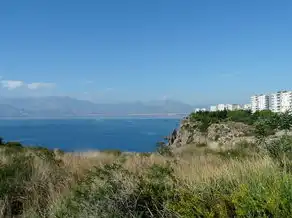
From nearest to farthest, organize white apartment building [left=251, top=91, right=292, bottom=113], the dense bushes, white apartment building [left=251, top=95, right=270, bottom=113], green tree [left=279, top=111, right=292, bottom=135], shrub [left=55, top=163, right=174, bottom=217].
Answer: shrub [left=55, top=163, right=174, bottom=217] < the dense bushes < green tree [left=279, top=111, right=292, bottom=135] < white apartment building [left=251, top=91, right=292, bottom=113] < white apartment building [left=251, top=95, right=270, bottom=113]

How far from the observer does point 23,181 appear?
7770 millimetres

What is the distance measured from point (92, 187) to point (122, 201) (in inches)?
30.0

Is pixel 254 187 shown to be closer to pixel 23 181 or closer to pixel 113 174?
pixel 113 174

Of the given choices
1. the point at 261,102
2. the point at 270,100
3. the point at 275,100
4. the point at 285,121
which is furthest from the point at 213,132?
the point at 261,102

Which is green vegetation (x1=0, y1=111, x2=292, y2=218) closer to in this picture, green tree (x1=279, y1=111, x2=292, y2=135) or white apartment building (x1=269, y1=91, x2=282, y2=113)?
green tree (x1=279, y1=111, x2=292, y2=135)

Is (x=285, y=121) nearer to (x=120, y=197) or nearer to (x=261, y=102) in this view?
(x=120, y=197)

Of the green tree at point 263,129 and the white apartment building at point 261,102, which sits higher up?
the white apartment building at point 261,102

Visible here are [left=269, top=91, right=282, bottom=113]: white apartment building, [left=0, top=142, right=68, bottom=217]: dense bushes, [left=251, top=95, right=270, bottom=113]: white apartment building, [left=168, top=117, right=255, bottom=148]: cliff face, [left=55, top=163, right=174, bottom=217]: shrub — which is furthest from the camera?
[left=251, top=95, right=270, bottom=113]: white apartment building

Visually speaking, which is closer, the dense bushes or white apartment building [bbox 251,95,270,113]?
the dense bushes

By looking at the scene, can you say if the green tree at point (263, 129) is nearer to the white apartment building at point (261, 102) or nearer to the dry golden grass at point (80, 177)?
the dry golden grass at point (80, 177)

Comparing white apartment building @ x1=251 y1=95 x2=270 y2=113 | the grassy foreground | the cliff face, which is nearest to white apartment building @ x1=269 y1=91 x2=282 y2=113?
white apartment building @ x1=251 y1=95 x2=270 y2=113

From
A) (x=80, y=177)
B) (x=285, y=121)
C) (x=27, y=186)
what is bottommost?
(x=27, y=186)

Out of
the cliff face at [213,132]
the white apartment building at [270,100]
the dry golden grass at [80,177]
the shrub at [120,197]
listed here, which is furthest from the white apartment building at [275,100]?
the shrub at [120,197]

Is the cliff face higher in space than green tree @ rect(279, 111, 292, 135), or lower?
lower
